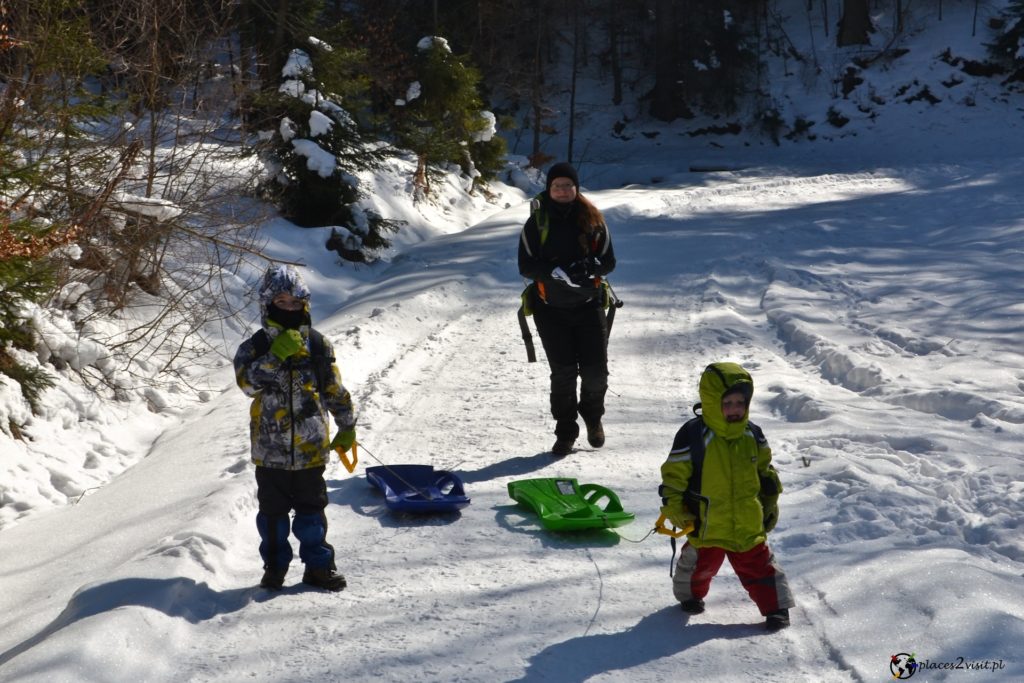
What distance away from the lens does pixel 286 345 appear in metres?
4.45

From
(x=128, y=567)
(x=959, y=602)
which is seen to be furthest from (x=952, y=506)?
(x=128, y=567)

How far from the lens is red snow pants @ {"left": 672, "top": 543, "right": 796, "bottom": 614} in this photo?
4.26m

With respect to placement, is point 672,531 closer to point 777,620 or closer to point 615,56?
point 777,620

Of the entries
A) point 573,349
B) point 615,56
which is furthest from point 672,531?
point 615,56

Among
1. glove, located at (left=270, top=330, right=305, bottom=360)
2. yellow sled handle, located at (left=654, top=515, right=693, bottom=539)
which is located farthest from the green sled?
glove, located at (left=270, top=330, right=305, bottom=360)

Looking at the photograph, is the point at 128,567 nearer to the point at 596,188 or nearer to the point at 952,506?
the point at 952,506

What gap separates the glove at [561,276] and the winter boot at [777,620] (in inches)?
113

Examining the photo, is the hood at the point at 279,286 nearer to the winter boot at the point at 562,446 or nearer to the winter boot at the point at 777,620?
the winter boot at the point at 777,620

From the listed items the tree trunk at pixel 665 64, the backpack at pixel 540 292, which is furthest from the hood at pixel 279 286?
the tree trunk at pixel 665 64

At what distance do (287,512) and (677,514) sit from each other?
6.11ft

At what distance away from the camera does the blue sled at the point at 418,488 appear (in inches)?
223

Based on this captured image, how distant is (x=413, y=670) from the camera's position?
393cm

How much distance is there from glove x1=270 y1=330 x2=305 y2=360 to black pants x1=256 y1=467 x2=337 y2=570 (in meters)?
0.57

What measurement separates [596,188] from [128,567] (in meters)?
27.7
